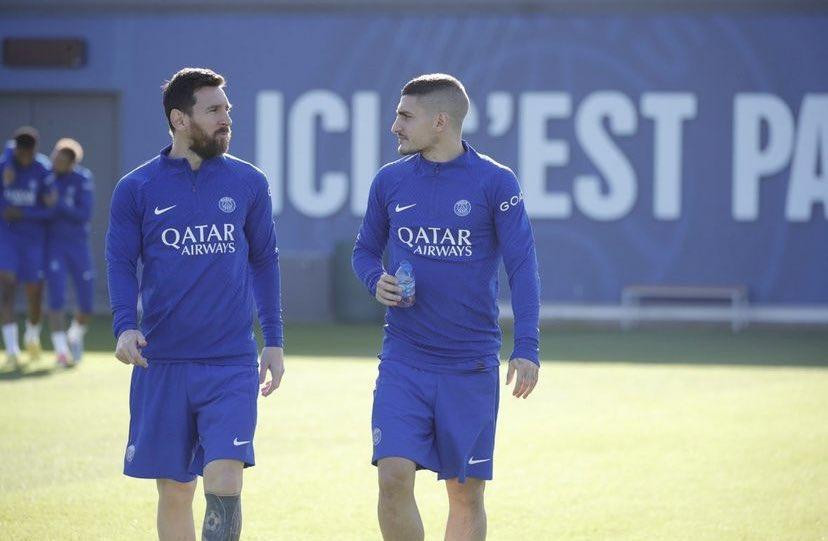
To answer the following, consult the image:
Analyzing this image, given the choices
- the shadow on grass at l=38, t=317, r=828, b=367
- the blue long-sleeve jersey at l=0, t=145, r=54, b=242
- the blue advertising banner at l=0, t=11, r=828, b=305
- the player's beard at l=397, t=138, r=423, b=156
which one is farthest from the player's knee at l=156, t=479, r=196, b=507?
the blue advertising banner at l=0, t=11, r=828, b=305

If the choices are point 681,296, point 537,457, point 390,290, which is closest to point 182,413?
point 390,290

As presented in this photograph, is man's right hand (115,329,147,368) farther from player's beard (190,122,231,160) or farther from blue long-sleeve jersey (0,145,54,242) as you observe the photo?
blue long-sleeve jersey (0,145,54,242)

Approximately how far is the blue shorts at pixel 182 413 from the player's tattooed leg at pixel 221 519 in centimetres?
21

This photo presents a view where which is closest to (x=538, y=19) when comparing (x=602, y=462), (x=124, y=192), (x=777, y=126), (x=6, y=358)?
(x=777, y=126)

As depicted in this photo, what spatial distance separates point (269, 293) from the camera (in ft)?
21.2

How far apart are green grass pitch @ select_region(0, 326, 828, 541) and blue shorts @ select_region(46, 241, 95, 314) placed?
72 centimetres

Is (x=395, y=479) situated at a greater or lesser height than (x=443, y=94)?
lesser

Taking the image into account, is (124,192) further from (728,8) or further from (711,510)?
(728,8)

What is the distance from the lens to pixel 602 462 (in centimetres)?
1010

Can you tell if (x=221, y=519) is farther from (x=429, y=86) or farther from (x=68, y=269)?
(x=68, y=269)

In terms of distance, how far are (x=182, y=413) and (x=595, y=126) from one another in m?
17.1

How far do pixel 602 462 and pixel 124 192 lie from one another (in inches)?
194

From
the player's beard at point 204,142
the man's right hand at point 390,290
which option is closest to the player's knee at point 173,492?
the man's right hand at point 390,290

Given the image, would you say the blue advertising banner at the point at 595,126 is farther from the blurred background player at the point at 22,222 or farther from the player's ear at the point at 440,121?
the player's ear at the point at 440,121
